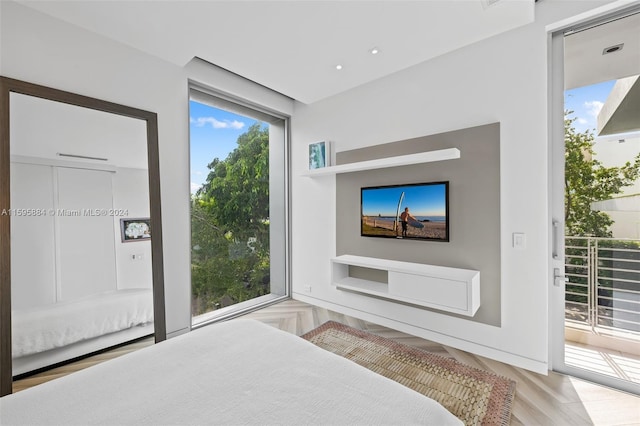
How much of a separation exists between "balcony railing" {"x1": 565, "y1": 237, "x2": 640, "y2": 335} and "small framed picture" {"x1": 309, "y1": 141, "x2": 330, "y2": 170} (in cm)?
240

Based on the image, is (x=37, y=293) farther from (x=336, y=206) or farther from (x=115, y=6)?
(x=336, y=206)

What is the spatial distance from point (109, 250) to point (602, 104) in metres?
3.90

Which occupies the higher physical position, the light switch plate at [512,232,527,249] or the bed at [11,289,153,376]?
the light switch plate at [512,232,527,249]

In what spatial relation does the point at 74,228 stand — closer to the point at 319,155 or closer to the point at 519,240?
the point at 319,155

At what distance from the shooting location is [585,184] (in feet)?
7.00

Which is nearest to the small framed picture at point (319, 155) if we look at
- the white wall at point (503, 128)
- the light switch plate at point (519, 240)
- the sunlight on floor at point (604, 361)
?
the white wall at point (503, 128)

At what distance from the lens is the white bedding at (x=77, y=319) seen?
1.88 meters

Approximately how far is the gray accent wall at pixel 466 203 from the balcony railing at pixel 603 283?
495 mm

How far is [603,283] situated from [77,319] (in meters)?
3.88

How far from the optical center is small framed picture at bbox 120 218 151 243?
2311 mm

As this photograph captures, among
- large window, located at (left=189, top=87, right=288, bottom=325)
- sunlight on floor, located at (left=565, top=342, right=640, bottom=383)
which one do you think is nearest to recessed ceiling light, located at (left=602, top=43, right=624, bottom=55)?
sunlight on floor, located at (left=565, top=342, right=640, bottom=383)

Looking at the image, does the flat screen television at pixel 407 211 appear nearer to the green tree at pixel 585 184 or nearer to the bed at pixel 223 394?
the green tree at pixel 585 184

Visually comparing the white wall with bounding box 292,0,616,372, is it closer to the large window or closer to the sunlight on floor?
the sunlight on floor

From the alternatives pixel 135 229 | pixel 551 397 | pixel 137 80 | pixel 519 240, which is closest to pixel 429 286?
pixel 519 240
